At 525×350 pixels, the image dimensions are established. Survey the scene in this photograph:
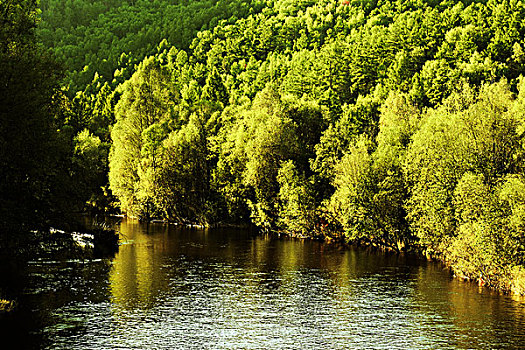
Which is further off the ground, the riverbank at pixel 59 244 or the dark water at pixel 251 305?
the riverbank at pixel 59 244

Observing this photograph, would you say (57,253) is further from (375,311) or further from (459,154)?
(459,154)

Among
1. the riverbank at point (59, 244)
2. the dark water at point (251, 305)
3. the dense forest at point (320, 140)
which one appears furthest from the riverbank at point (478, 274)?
the riverbank at point (59, 244)

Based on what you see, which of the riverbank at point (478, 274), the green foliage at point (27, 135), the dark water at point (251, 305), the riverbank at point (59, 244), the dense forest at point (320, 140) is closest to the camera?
the dark water at point (251, 305)

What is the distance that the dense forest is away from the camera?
39375mm

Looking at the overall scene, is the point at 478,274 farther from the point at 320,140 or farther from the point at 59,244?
the point at 320,140

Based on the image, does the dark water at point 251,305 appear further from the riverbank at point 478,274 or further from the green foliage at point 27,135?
the green foliage at point 27,135

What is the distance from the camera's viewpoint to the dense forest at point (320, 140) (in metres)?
39.4

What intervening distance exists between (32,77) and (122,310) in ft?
51.6

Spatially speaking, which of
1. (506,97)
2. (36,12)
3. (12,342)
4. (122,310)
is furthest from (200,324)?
(506,97)

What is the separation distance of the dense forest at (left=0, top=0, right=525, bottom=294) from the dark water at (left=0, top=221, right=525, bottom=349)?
5.62m

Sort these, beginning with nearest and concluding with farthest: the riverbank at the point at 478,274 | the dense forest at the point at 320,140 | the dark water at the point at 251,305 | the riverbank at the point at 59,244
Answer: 1. the dark water at the point at 251,305
2. the riverbank at the point at 59,244
3. the dense forest at the point at 320,140
4. the riverbank at the point at 478,274

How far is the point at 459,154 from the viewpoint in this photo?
57.0m

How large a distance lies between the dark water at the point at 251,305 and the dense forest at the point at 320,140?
5618 mm

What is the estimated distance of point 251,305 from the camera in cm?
4369
